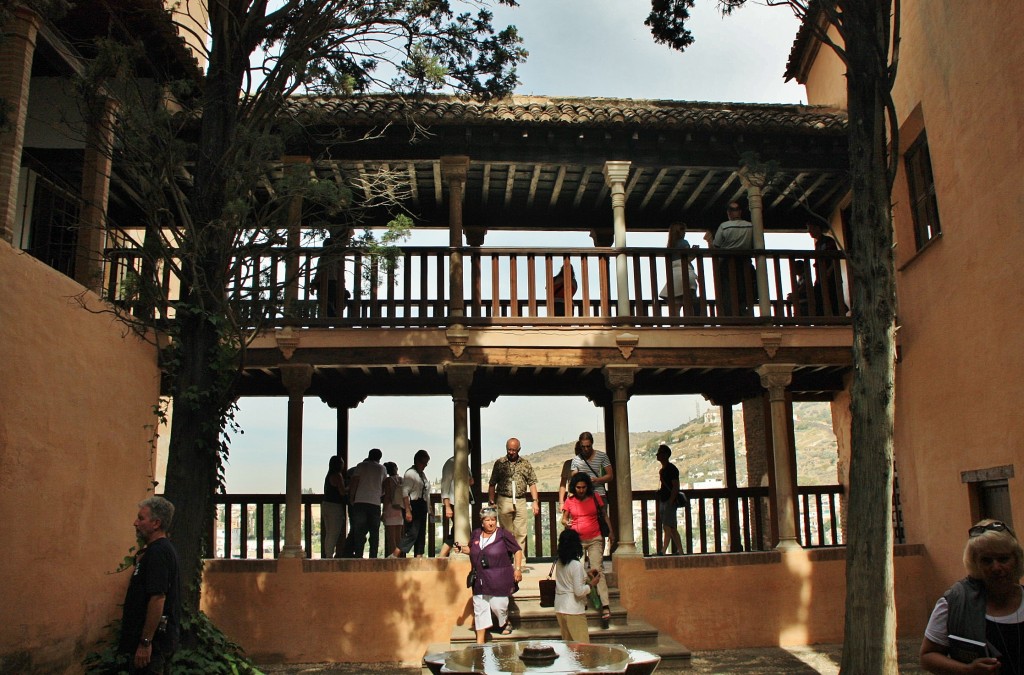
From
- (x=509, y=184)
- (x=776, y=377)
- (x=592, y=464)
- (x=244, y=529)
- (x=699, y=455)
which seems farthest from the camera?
(x=699, y=455)

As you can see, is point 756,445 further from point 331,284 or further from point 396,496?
point 331,284

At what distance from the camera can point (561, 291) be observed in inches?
480

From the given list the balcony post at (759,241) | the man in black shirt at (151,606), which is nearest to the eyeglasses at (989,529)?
the man in black shirt at (151,606)

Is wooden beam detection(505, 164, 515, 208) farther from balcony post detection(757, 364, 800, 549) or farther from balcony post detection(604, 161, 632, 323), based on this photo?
balcony post detection(757, 364, 800, 549)

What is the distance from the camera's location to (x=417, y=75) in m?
8.81

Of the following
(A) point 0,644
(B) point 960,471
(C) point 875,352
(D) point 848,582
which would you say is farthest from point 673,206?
(A) point 0,644

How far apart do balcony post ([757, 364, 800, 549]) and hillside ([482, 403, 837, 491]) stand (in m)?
14.2

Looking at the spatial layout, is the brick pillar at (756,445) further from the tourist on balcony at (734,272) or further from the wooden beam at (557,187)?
the wooden beam at (557,187)

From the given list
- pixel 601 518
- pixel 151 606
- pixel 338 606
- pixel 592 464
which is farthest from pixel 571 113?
pixel 151 606

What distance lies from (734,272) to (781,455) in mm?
2382

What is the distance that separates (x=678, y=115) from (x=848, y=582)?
6.24 metres

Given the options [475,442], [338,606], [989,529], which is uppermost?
[475,442]

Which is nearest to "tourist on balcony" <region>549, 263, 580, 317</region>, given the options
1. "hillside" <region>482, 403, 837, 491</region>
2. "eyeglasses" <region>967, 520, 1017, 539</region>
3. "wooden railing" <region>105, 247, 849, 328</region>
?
"wooden railing" <region>105, 247, 849, 328</region>

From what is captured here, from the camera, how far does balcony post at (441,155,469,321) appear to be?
11.1m
